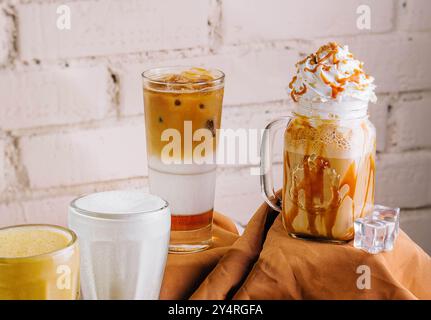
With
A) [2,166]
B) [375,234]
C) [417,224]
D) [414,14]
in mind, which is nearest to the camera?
[375,234]

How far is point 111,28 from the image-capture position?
3.19 feet

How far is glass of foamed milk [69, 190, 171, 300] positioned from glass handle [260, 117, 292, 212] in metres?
0.16

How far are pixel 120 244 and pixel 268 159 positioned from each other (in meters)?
0.23

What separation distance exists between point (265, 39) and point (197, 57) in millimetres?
107

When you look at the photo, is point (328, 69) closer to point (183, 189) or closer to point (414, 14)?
point (183, 189)

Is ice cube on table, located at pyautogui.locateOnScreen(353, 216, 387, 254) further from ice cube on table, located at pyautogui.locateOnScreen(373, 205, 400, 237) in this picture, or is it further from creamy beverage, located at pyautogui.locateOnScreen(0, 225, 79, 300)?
creamy beverage, located at pyautogui.locateOnScreen(0, 225, 79, 300)

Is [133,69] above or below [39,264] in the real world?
above

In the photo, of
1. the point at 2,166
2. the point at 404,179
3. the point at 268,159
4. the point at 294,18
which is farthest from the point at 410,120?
the point at 2,166

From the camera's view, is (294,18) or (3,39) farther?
(294,18)

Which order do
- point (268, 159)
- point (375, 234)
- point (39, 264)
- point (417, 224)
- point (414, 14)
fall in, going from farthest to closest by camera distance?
point (417, 224)
point (414, 14)
point (268, 159)
point (375, 234)
point (39, 264)

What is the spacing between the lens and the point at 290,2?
3.46ft

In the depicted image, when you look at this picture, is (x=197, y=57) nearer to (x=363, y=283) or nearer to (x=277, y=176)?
(x=277, y=176)

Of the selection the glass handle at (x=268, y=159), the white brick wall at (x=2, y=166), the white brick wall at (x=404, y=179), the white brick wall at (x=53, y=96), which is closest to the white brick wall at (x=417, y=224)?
the white brick wall at (x=404, y=179)

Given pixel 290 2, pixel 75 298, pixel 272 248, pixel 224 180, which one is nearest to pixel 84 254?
pixel 75 298
